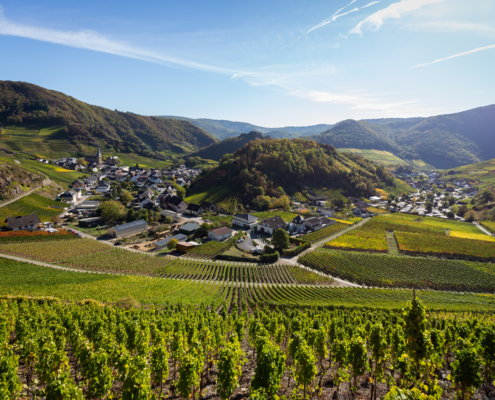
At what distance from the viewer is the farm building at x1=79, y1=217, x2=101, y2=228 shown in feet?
245

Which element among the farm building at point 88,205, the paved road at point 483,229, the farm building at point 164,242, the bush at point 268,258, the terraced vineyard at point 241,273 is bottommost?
the terraced vineyard at point 241,273

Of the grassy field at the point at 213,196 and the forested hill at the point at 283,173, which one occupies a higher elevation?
the forested hill at the point at 283,173

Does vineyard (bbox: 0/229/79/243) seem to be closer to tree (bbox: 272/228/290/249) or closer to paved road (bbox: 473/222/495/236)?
tree (bbox: 272/228/290/249)

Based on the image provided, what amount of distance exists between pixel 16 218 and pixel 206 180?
249 ft

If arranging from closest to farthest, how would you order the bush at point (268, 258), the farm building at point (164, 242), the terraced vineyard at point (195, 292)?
the terraced vineyard at point (195, 292) < the bush at point (268, 258) < the farm building at point (164, 242)

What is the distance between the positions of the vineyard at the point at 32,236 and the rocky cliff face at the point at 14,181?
89.7ft

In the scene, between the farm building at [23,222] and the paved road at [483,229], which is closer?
the farm building at [23,222]

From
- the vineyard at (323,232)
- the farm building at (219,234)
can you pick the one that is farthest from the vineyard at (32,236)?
the vineyard at (323,232)

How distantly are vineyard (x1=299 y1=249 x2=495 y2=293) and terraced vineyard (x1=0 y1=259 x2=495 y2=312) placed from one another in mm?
3245

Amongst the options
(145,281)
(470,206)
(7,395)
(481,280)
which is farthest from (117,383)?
(470,206)

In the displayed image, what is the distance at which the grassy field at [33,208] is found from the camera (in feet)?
230

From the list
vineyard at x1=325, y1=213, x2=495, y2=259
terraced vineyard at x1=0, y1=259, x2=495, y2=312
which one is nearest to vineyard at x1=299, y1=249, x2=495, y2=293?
terraced vineyard at x1=0, y1=259, x2=495, y2=312

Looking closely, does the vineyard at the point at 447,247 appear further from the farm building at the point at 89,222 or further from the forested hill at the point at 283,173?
the farm building at the point at 89,222

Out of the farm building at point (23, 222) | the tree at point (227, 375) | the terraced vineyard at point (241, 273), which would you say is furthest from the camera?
the farm building at point (23, 222)
